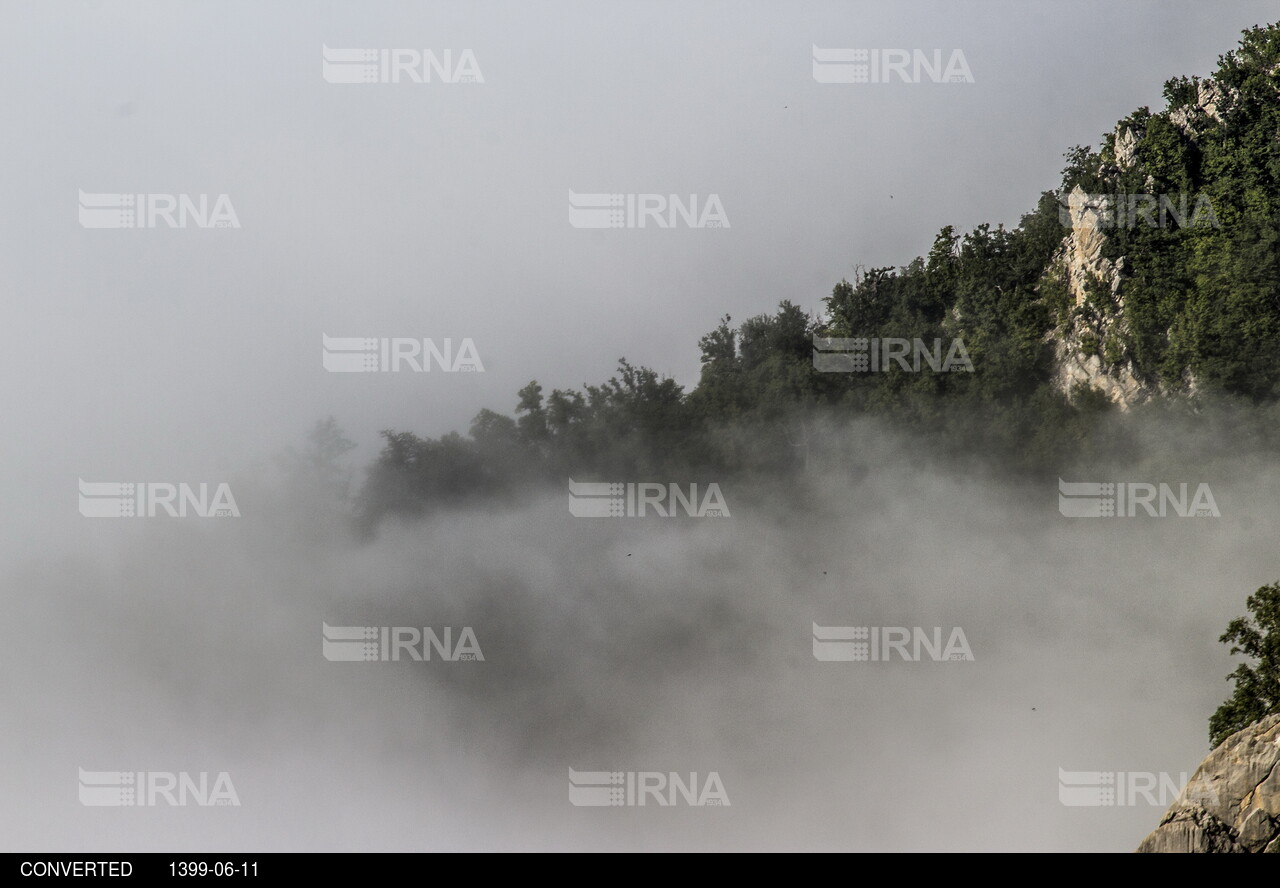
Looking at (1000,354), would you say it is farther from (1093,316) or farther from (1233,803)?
(1233,803)

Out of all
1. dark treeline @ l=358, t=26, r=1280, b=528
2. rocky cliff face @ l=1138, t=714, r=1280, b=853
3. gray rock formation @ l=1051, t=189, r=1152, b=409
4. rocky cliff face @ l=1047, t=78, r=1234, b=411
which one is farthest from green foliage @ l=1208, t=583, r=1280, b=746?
gray rock formation @ l=1051, t=189, r=1152, b=409

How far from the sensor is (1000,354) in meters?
29.8

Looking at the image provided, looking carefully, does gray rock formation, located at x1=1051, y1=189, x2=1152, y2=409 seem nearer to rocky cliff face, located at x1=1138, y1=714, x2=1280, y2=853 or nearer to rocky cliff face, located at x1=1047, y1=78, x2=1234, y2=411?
rocky cliff face, located at x1=1047, y1=78, x2=1234, y2=411

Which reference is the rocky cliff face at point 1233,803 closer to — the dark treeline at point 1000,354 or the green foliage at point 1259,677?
the green foliage at point 1259,677

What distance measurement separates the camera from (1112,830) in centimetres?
2688

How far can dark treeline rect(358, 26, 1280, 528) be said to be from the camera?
2670 cm

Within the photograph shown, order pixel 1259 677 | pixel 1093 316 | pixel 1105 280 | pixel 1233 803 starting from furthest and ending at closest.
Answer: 1. pixel 1093 316
2. pixel 1105 280
3. pixel 1259 677
4. pixel 1233 803

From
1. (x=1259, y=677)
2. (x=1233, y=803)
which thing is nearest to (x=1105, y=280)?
(x=1259, y=677)

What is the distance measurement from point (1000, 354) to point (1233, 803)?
16.9 meters

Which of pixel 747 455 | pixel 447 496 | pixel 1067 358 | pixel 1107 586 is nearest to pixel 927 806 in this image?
pixel 1107 586

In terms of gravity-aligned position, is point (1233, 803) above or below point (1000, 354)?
below

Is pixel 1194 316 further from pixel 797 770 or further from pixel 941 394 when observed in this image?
pixel 797 770

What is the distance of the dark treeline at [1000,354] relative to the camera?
26.7 meters
